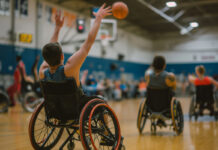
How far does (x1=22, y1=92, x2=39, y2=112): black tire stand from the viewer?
733cm

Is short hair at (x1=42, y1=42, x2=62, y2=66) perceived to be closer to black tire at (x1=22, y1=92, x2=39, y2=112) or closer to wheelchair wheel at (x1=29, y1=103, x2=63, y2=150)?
wheelchair wheel at (x1=29, y1=103, x2=63, y2=150)

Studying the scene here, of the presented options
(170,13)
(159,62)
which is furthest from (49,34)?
(159,62)

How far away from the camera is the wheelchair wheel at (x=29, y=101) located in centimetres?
732

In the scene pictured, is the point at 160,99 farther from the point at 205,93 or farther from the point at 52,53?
the point at 52,53

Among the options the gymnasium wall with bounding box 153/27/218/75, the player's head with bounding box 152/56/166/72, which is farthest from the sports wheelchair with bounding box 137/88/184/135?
the gymnasium wall with bounding box 153/27/218/75

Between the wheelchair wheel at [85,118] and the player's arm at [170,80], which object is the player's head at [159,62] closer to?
the player's arm at [170,80]

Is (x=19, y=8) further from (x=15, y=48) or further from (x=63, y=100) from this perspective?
(x=63, y=100)

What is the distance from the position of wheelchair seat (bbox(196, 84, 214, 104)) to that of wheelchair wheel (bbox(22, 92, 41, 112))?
13.7 feet

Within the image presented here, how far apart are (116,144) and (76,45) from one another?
37.0ft

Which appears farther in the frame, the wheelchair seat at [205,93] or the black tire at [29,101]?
→ the black tire at [29,101]

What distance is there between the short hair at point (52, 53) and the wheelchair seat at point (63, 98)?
0.19 meters

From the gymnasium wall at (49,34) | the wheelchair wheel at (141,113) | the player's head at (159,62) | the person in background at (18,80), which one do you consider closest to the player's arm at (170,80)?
the player's head at (159,62)

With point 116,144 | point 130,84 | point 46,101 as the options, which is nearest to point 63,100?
point 46,101

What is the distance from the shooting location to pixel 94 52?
14844 mm
